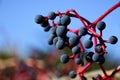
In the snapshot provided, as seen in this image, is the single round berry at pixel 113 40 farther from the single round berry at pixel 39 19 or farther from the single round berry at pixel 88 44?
the single round berry at pixel 39 19

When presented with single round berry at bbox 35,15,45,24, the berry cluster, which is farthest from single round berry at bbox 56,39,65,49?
single round berry at bbox 35,15,45,24

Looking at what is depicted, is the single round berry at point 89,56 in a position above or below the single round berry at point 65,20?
below

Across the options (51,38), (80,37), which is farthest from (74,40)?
(51,38)

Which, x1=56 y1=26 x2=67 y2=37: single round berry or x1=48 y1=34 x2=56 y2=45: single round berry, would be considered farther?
x1=48 y1=34 x2=56 y2=45: single round berry

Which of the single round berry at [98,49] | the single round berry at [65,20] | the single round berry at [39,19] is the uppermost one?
the single round berry at [39,19]

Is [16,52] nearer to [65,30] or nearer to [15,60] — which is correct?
[15,60]

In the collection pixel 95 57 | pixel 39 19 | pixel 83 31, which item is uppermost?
pixel 39 19

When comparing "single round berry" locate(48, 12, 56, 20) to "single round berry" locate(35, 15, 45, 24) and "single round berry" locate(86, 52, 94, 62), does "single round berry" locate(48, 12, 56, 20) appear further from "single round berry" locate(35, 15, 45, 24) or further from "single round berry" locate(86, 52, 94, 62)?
"single round berry" locate(86, 52, 94, 62)

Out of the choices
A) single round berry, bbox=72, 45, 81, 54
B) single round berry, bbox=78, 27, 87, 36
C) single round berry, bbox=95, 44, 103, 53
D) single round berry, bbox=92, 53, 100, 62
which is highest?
single round berry, bbox=78, 27, 87, 36

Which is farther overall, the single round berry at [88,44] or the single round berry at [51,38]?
the single round berry at [51,38]

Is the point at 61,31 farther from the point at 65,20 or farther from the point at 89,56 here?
the point at 89,56

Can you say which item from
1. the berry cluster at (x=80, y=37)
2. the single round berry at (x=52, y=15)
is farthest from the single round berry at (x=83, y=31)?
the single round berry at (x=52, y=15)

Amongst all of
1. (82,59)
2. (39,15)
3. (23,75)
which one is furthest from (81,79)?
(23,75)
